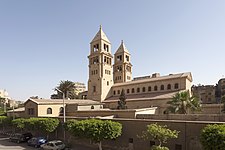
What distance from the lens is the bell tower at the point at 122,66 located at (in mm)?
71438

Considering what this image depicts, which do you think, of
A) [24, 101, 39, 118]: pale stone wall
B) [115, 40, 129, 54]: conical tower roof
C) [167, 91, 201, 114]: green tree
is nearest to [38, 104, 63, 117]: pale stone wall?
[24, 101, 39, 118]: pale stone wall

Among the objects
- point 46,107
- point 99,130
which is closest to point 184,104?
point 99,130

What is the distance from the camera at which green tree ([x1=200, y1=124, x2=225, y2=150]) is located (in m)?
14.8

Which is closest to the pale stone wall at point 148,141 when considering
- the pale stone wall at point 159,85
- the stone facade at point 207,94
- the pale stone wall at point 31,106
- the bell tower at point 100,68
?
the pale stone wall at point 31,106

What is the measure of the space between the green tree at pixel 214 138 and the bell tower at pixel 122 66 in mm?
54988

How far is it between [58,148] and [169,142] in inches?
598

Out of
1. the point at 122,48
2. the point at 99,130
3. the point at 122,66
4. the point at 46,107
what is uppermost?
the point at 122,48

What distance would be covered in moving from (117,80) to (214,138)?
188ft

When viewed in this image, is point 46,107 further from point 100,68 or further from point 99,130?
point 99,130

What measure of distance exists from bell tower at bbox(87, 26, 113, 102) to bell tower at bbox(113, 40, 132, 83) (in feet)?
32.0

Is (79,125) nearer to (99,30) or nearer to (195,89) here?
(99,30)

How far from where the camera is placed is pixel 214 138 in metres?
15.3

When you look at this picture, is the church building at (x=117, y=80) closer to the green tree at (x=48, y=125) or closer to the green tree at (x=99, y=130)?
the green tree at (x=48, y=125)

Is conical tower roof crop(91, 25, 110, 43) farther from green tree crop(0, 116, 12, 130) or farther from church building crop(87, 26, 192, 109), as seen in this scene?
green tree crop(0, 116, 12, 130)
